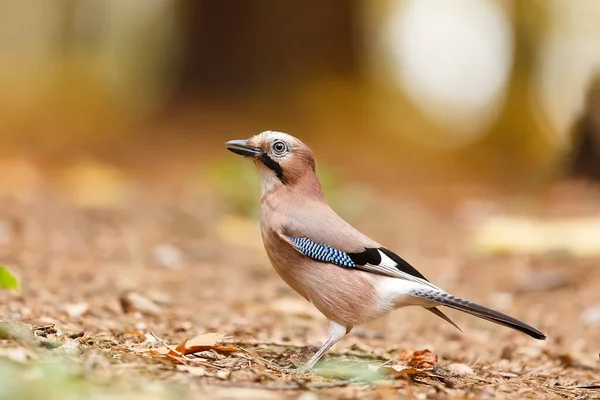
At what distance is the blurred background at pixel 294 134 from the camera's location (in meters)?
5.84

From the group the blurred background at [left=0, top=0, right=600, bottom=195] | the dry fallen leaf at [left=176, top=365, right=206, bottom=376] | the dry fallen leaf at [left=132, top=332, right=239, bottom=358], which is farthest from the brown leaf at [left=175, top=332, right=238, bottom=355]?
the blurred background at [left=0, top=0, right=600, bottom=195]

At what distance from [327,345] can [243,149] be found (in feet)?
3.30

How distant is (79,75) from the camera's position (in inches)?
728

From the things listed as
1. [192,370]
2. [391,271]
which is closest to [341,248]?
[391,271]

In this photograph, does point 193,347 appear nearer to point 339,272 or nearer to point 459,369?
point 339,272

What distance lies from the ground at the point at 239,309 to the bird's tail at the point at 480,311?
0.24 m

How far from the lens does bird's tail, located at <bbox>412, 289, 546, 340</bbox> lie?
3.43 metres

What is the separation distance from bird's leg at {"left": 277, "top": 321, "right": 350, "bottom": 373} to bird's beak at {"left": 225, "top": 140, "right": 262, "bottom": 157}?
0.89 m

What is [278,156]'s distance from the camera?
13.3 feet

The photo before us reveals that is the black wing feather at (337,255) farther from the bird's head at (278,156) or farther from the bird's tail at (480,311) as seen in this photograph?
the bird's head at (278,156)

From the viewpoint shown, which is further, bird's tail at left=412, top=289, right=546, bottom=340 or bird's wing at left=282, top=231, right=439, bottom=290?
bird's wing at left=282, top=231, right=439, bottom=290

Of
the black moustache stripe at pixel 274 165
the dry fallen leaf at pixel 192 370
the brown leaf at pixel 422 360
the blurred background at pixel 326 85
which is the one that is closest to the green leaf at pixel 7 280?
the dry fallen leaf at pixel 192 370

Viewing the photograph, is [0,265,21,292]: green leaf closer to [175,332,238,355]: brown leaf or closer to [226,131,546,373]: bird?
[175,332,238,355]: brown leaf

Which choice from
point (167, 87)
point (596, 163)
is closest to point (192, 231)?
point (596, 163)
